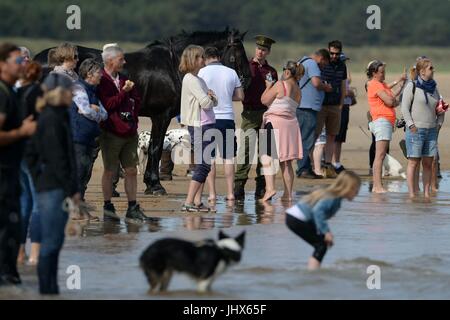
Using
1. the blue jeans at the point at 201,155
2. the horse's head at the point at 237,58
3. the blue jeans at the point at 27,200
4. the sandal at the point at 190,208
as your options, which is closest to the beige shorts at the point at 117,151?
the blue jeans at the point at 201,155

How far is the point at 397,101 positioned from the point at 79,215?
5568 mm

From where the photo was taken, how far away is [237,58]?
56.6ft

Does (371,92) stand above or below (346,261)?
above

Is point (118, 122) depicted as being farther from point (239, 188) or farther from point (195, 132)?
point (239, 188)

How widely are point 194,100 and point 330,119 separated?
5.49m

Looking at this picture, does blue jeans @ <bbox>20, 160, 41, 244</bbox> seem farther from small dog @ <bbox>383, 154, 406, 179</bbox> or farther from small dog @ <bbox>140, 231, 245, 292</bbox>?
small dog @ <bbox>383, 154, 406, 179</bbox>

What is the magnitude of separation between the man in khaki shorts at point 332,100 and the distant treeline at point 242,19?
4469 cm

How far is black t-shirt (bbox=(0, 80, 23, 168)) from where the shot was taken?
10016mm

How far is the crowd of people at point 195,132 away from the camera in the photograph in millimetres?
9938

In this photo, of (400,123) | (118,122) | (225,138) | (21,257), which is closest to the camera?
(21,257)

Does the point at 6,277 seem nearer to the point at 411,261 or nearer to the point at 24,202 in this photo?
the point at 24,202

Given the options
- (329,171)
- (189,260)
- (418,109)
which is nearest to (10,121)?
(189,260)
